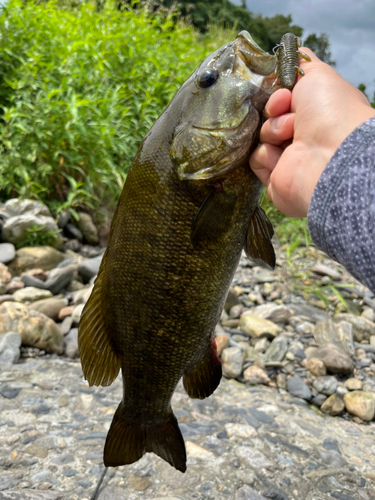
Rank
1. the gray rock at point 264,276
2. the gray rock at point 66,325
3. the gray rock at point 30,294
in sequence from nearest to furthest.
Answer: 1. the gray rock at point 66,325
2. the gray rock at point 30,294
3. the gray rock at point 264,276

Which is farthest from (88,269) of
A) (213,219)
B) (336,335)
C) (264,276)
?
(213,219)

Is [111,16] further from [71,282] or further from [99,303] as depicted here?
[99,303]

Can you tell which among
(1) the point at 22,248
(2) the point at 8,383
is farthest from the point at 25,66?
(2) the point at 8,383

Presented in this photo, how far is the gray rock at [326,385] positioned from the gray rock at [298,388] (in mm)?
96

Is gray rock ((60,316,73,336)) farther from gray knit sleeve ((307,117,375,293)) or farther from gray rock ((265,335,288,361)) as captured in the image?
gray knit sleeve ((307,117,375,293))

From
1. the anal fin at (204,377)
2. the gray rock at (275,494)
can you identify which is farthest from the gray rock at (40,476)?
the gray rock at (275,494)

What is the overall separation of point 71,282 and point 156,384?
9.49 feet

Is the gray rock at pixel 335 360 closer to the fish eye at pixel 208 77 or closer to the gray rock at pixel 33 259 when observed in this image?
the gray rock at pixel 33 259

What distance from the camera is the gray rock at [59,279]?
4.34 metres

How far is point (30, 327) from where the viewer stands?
352 cm

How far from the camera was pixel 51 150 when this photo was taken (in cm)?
510

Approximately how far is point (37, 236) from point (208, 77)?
12.1ft

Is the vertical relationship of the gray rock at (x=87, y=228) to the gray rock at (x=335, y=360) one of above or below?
above

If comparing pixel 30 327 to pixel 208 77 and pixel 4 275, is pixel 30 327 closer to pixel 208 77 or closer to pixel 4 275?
pixel 4 275
